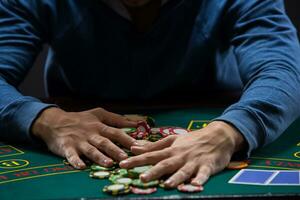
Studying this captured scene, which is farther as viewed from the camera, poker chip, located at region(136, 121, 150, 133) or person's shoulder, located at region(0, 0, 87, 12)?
person's shoulder, located at region(0, 0, 87, 12)

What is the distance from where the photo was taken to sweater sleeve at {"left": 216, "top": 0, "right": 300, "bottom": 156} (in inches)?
61.1

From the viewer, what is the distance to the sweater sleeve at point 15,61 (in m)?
1.66

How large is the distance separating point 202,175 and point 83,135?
1.26 feet

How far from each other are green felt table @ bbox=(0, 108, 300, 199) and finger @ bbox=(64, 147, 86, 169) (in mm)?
16

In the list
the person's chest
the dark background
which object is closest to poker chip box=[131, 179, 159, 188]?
the person's chest

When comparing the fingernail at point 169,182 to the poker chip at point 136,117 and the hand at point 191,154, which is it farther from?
the poker chip at point 136,117

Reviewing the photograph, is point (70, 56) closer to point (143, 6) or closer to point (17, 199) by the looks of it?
point (143, 6)

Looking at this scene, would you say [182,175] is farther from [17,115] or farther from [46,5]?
[46,5]

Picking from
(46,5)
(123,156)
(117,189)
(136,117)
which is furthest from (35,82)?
(117,189)

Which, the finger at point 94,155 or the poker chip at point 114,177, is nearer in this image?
the poker chip at point 114,177

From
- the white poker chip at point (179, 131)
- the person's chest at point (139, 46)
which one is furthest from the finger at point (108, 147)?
the person's chest at point (139, 46)

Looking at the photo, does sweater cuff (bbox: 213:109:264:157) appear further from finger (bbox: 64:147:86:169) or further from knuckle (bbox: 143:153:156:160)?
finger (bbox: 64:147:86:169)

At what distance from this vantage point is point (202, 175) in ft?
4.31

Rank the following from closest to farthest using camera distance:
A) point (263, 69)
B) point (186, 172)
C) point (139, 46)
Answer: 1. point (186, 172)
2. point (263, 69)
3. point (139, 46)
